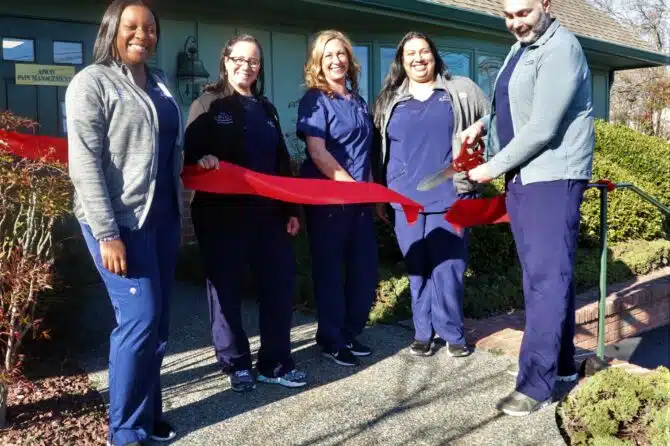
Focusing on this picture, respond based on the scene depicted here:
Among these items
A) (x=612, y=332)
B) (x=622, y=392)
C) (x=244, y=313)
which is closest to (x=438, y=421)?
(x=622, y=392)

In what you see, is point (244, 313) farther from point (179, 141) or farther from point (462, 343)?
point (179, 141)

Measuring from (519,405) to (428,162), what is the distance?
1.57m

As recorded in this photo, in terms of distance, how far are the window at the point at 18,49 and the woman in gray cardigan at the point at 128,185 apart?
4.28 m

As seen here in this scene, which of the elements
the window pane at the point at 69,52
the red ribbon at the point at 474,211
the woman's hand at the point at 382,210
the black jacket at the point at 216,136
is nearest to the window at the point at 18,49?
the window pane at the point at 69,52

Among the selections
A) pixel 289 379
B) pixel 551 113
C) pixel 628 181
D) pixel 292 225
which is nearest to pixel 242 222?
pixel 292 225

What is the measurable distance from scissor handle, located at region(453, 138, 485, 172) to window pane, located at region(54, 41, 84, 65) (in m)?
4.68

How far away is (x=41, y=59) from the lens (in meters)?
6.98

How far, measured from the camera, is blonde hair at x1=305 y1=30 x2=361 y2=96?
4277 mm

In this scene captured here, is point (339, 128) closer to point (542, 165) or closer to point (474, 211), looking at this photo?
point (474, 211)

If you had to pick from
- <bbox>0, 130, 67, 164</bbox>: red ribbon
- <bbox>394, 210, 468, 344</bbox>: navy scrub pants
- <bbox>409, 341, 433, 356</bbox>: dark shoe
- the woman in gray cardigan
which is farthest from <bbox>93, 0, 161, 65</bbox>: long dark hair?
<bbox>409, 341, 433, 356</bbox>: dark shoe

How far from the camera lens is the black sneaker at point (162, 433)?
3.43 metres

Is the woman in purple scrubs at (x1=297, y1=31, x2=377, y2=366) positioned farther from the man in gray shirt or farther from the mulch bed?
the mulch bed

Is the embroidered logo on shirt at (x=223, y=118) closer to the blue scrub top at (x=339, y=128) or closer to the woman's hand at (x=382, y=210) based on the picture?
Answer: the blue scrub top at (x=339, y=128)

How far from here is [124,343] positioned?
3.11 meters
